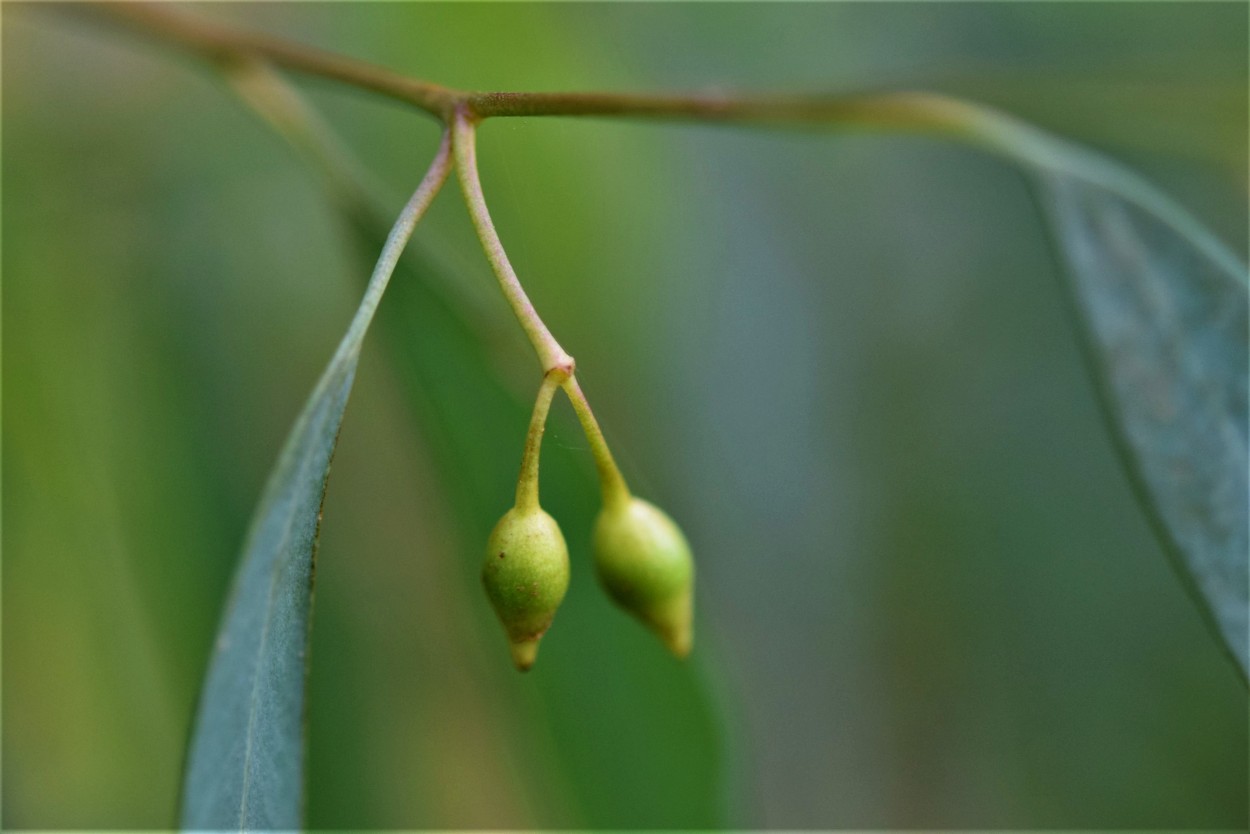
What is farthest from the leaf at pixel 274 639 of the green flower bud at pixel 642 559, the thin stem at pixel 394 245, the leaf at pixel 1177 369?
the leaf at pixel 1177 369

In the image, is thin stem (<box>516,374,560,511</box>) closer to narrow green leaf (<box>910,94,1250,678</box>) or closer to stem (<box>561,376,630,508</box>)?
stem (<box>561,376,630,508</box>)

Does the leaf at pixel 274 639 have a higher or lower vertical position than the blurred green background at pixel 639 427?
lower

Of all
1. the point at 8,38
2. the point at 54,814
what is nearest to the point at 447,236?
the point at 8,38

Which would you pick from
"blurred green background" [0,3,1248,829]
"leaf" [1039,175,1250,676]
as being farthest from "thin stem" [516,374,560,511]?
"leaf" [1039,175,1250,676]

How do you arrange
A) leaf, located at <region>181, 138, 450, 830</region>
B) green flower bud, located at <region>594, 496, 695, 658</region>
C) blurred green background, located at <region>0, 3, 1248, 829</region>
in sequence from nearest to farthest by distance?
leaf, located at <region>181, 138, 450, 830</region> → green flower bud, located at <region>594, 496, 695, 658</region> → blurred green background, located at <region>0, 3, 1248, 829</region>

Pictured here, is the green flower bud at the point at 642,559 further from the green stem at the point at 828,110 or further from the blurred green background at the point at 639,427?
the green stem at the point at 828,110

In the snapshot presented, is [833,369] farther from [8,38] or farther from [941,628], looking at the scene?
[8,38]

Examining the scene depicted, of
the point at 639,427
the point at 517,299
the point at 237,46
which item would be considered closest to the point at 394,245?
the point at 517,299
